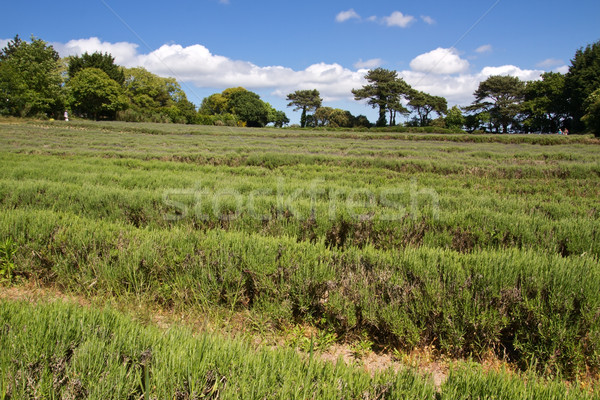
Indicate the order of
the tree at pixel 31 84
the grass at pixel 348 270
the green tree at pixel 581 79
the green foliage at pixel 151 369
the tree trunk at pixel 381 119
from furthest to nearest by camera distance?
1. the tree trunk at pixel 381 119
2. the green tree at pixel 581 79
3. the tree at pixel 31 84
4. the grass at pixel 348 270
5. the green foliage at pixel 151 369

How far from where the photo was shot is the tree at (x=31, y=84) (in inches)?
1841

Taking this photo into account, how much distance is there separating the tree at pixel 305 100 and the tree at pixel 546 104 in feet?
178

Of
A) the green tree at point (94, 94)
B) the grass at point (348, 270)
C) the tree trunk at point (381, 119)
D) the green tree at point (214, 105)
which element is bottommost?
the grass at point (348, 270)

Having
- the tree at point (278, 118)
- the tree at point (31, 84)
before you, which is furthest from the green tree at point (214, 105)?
the tree at point (31, 84)

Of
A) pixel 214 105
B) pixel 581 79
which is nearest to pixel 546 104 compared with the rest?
pixel 581 79

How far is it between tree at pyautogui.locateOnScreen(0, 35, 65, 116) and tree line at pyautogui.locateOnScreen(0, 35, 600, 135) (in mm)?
111

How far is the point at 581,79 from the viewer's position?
171 feet

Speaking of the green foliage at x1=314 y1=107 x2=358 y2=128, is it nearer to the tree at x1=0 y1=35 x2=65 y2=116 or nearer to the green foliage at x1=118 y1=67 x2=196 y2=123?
the green foliage at x1=118 y1=67 x2=196 y2=123

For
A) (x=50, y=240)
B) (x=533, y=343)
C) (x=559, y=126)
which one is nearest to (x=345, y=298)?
(x=533, y=343)

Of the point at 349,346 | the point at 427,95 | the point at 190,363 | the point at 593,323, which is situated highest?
the point at 427,95

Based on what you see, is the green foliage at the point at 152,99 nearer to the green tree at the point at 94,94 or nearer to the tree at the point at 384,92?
the green tree at the point at 94,94

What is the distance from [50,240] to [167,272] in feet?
5.19

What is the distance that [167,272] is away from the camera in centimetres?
362

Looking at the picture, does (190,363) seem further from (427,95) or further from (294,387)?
(427,95)
